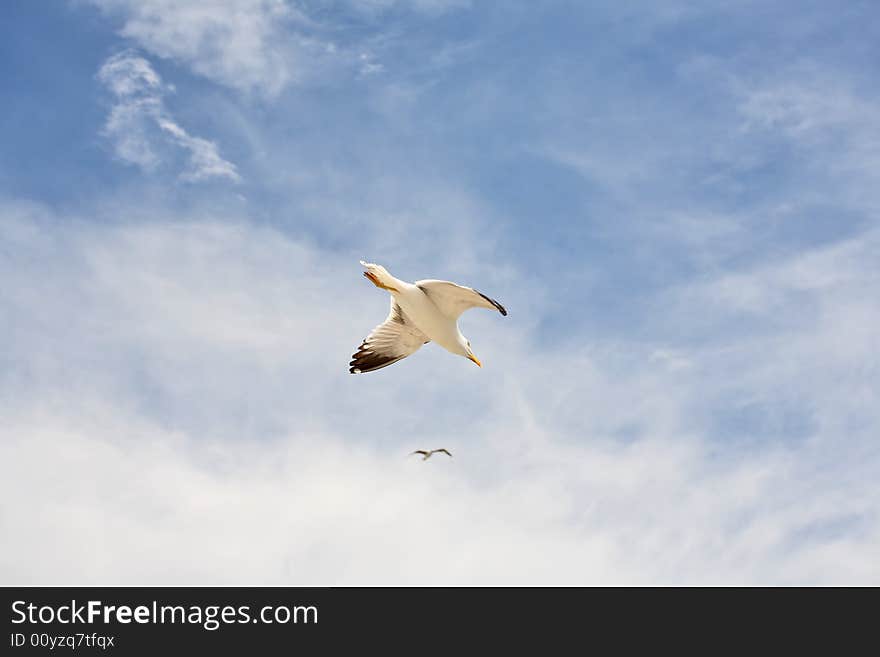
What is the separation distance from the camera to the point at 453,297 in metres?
24.9

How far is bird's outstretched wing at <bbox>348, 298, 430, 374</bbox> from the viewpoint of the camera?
2841cm

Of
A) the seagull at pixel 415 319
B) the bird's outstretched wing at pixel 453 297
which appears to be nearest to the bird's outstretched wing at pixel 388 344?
the seagull at pixel 415 319

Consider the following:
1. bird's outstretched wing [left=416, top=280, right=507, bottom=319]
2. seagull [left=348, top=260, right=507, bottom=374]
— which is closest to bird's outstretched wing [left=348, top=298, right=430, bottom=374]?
seagull [left=348, top=260, right=507, bottom=374]

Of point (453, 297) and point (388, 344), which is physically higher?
point (388, 344)

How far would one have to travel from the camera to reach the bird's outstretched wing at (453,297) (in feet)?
78.3

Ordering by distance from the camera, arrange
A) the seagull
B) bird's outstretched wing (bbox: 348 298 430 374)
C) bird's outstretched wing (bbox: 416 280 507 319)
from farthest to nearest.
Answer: bird's outstretched wing (bbox: 348 298 430 374) < the seagull < bird's outstretched wing (bbox: 416 280 507 319)

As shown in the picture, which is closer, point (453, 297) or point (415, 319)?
point (453, 297)

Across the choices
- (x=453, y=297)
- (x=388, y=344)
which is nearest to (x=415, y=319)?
(x=453, y=297)

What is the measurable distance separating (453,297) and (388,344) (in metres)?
4.60

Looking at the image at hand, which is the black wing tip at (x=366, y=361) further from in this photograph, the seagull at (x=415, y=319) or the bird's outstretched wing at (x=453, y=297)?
the bird's outstretched wing at (x=453, y=297)

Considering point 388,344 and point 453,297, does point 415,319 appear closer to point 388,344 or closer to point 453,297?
point 453,297

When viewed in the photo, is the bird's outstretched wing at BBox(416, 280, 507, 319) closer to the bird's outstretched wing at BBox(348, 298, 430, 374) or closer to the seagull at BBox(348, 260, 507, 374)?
the seagull at BBox(348, 260, 507, 374)

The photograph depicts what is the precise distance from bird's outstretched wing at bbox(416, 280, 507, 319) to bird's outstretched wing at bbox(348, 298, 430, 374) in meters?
2.85
